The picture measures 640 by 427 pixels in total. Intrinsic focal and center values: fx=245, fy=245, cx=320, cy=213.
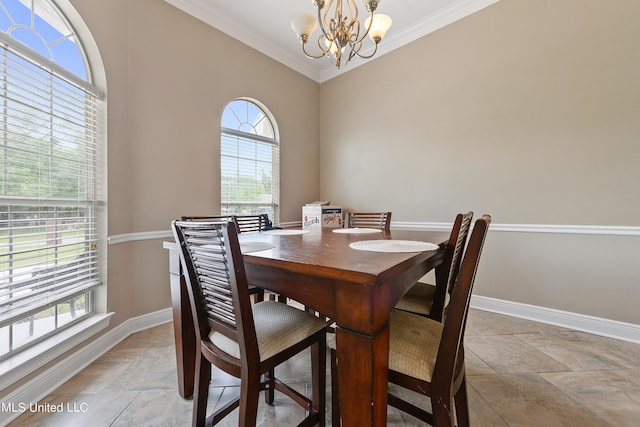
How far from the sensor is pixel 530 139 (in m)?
2.22

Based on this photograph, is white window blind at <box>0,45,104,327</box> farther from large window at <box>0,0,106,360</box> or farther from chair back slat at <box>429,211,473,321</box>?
chair back slat at <box>429,211,473,321</box>

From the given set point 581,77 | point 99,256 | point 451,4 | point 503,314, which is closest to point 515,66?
point 581,77

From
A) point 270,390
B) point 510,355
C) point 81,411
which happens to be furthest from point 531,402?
point 81,411

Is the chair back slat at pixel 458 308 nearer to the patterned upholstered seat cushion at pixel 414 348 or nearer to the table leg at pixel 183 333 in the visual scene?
the patterned upholstered seat cushion at pixel 414 348

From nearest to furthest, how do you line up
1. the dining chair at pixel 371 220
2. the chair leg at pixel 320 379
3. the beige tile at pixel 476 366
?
1. the chair leg at pixel 320 379
2. the beige tile at pixel 476 366
3. the dining chair at pixel 371 220

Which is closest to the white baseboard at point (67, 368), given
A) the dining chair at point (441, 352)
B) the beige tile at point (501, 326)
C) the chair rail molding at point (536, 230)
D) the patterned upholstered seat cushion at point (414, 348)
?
the chair rail molding at point (536, 230)

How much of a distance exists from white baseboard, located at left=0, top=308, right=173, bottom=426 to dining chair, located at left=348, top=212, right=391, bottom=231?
1.97 meters

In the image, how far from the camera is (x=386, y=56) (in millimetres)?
3084

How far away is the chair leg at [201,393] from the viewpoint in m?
1.01

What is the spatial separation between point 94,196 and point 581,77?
3932 mm

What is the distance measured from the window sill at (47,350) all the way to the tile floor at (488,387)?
0.19m

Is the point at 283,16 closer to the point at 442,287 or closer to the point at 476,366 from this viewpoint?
the point at 442,287

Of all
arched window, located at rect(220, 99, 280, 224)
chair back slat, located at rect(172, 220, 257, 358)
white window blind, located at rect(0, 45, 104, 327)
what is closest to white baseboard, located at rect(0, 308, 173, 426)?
white window blind, located at rect(0, 45, 104, 327)

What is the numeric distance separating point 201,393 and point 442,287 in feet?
3.90
